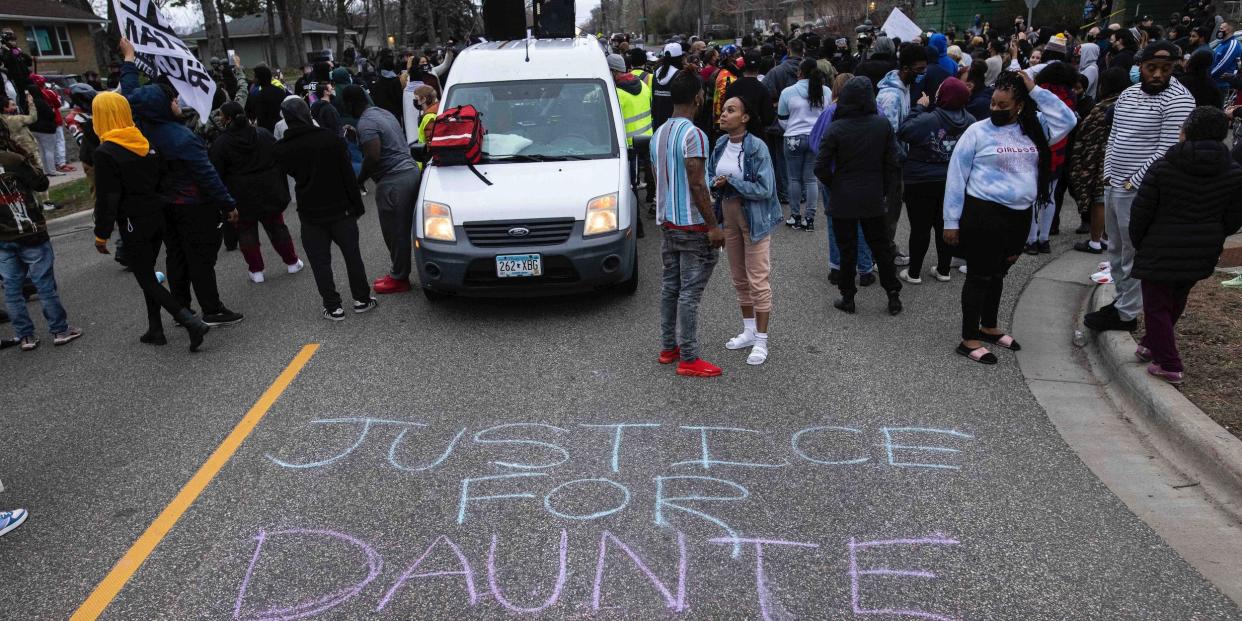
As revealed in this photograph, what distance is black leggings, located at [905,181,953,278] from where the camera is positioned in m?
6.72

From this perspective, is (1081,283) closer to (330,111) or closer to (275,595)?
(275,595)

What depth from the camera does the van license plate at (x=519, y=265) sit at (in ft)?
20.0

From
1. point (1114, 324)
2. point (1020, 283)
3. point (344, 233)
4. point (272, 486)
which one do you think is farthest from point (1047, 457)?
point (344, 233)

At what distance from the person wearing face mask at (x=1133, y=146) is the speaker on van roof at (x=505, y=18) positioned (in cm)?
904

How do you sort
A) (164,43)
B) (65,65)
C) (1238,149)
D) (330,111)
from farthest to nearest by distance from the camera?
1. (65,65)
2. (330,111)
3. (164,43)
4. (1238,149)

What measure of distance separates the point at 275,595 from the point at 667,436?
2.10 metres

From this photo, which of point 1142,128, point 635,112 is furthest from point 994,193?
point 635,112

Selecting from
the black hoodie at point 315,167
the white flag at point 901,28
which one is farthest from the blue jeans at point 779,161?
the black hoodie at point 315,167

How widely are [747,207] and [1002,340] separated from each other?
80.3 inches

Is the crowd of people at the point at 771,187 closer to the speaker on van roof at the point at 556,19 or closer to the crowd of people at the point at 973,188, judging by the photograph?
the crowd of people at the point at 973,188

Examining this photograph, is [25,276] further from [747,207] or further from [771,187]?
[771,187]

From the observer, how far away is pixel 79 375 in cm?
585

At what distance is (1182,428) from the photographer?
4.19 m

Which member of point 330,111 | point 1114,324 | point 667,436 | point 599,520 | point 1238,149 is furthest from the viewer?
point 330,111
